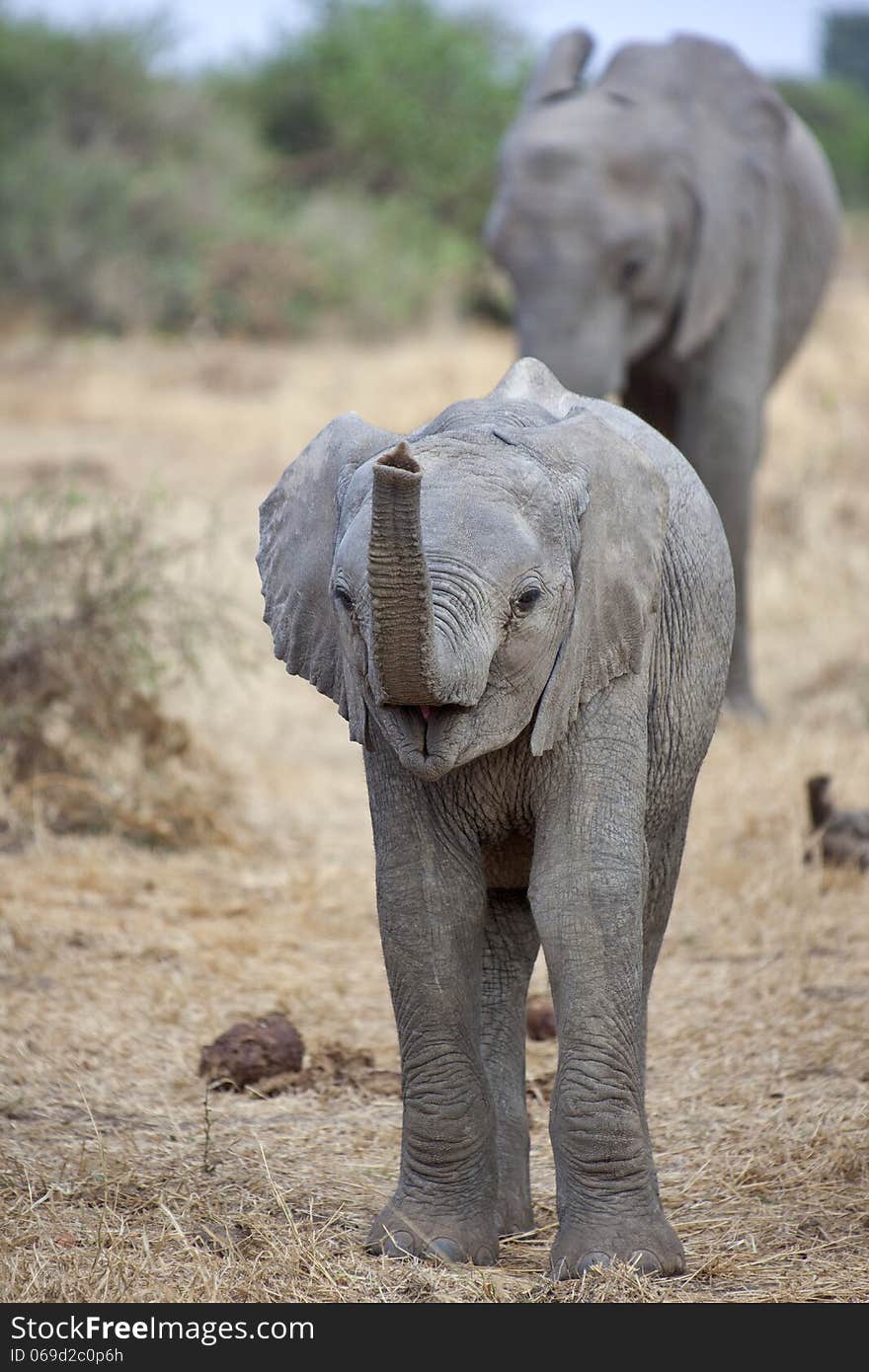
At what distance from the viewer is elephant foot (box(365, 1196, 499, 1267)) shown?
351 cm

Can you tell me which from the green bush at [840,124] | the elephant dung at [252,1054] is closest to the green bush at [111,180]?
the green bush at [840,124]

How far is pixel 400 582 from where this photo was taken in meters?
2.82

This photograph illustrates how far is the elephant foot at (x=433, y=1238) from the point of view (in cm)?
351

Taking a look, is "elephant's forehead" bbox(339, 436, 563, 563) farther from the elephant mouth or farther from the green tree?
the green tree

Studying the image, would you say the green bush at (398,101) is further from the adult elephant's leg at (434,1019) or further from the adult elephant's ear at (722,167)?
the adult elephant's leg at (434,1019)

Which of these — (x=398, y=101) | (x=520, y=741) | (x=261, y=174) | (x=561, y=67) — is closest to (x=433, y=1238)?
(x=520, y=741)

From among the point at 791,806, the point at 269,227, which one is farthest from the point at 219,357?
the point at 791,806

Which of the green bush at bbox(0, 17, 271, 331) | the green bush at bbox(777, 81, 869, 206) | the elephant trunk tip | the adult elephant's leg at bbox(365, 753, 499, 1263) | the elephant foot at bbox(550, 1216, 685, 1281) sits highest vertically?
the green bush at bbox(777, 81, 869, 206)

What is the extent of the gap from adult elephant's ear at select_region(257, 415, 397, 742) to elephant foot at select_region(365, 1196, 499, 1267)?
2.94 feet

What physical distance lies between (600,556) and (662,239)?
5.15m

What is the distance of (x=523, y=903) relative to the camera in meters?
3.90

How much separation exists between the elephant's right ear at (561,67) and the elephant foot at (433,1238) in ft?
19.9

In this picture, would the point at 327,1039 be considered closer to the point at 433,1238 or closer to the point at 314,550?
the point at 433,1238

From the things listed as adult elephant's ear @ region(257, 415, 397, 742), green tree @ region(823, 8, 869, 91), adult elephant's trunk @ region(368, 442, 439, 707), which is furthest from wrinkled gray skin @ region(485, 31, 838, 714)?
green tree @ region(823, 8, 869, 91)
